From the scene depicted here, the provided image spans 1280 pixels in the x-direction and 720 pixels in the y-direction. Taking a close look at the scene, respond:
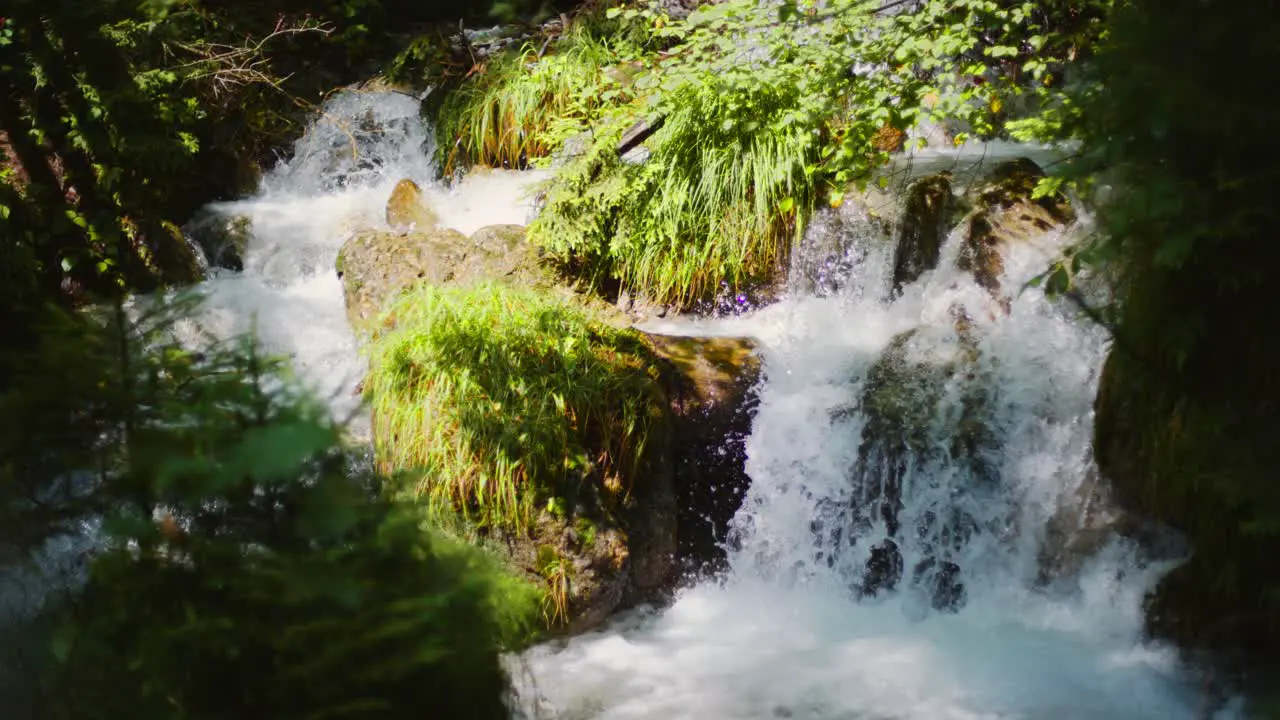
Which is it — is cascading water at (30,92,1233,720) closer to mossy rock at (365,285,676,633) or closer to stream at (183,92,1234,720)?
stream at (183,92,1234,720)

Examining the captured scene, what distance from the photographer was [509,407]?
452cm

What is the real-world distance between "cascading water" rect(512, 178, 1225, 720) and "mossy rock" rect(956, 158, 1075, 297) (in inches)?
3.8

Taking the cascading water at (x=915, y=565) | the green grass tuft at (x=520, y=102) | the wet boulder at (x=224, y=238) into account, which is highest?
the green grass tuft at (x=520, y=102)

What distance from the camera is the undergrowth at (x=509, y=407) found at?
442cm

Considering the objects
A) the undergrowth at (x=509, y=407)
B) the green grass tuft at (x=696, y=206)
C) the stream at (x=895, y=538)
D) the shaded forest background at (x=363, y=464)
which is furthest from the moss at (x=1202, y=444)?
the green grass tuft at (x=696, y=206)

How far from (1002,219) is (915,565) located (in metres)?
2.29

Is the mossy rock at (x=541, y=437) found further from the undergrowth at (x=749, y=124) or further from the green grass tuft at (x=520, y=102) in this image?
the green grass tuft at (x=520, y=102)

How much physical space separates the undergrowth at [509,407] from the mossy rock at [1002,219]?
2144 millimetres

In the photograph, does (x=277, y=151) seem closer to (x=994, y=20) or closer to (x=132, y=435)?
(x=994, y=20)

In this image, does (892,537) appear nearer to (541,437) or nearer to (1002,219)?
(541,437)

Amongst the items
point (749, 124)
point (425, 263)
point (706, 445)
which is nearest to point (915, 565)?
point (706, 445)

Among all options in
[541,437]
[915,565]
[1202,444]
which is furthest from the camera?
[915,565]

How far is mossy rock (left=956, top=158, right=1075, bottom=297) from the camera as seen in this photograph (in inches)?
229

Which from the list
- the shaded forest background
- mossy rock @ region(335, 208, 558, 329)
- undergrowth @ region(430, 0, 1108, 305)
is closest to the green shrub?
the shaded forest background
